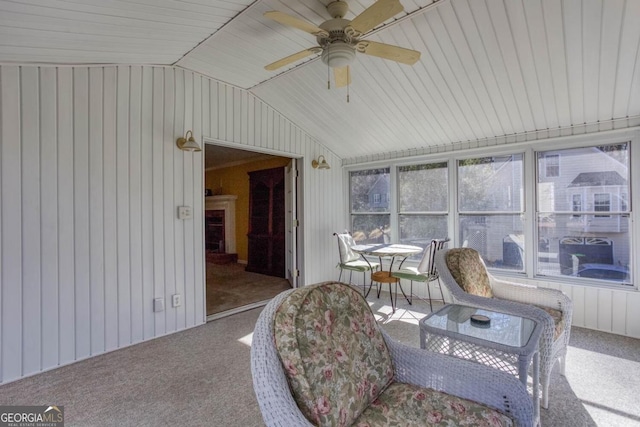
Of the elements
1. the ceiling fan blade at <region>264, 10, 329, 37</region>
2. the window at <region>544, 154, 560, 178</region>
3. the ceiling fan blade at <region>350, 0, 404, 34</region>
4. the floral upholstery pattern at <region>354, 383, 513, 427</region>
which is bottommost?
the floral upholstery pattern at <region>354, 383, 513, 427</region>

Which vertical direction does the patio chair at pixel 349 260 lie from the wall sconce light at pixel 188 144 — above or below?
below

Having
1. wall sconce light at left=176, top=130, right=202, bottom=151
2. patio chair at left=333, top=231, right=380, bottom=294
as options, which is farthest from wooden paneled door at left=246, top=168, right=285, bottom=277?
wall sconce light at left=176, top=130, right=202, bottom=151

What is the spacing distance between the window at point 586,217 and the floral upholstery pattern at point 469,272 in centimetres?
155

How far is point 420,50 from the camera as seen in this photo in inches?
115

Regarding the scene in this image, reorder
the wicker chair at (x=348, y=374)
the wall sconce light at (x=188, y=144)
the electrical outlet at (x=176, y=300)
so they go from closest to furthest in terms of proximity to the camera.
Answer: the wicker chair at (x=348, y=374), the wall sconce light at (x=188, y=144), the electrical outlet at (x=176, y=300)

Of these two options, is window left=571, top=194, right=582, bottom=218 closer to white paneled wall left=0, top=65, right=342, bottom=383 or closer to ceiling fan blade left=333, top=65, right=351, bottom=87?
ceiling fan blade left=333, top=65, right=351, bottom=87

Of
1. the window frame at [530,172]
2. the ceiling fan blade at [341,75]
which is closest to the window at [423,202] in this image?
the window frame at [530,172]

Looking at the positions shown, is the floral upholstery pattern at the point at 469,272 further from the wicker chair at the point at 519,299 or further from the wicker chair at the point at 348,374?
the wicker chair at the point at 348,374

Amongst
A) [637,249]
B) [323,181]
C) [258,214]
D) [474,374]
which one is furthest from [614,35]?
[258,214]

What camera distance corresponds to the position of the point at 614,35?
7.83 feet

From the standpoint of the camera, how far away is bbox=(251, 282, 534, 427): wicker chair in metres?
1.14

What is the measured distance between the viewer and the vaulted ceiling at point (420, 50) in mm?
2215

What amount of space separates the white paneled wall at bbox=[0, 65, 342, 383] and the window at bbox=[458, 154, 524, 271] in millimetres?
3287

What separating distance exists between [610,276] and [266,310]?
4.06 m
